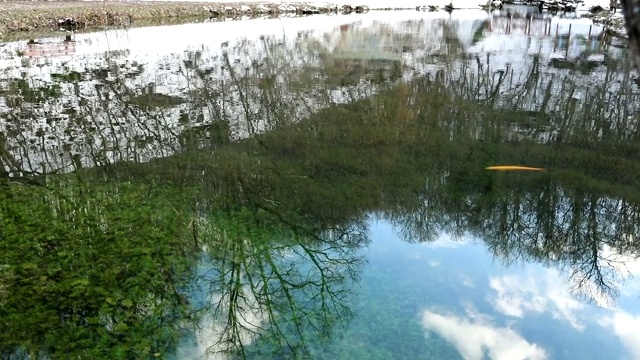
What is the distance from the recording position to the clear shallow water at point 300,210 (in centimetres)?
409

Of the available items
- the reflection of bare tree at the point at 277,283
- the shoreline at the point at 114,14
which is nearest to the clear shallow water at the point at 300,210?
the reflection of bare tree at the point at 277,283

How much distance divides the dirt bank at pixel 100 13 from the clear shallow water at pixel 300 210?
9.46 metres

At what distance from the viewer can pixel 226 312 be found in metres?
4.31

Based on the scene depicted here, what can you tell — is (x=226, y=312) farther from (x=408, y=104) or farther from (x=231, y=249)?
(x=408, y=104)

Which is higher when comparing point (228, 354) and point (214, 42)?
point (214, 42)

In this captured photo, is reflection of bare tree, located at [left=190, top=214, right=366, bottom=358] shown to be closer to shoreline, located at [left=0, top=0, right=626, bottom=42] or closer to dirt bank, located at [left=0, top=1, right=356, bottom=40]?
shoreline, located at [left=0, top=0, right=626, bottom=42]

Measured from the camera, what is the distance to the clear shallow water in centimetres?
409

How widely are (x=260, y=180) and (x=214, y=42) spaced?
40.8ft

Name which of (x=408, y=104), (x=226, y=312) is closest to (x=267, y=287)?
(x=226, y=312)

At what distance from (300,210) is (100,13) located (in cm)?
2089

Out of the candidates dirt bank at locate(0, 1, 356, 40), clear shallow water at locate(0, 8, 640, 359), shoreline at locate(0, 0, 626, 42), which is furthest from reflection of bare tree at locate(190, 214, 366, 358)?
dirt bank at locate(0, 1, 356, 40)

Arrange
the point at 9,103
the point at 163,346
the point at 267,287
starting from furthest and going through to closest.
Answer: the point at 9,103
the point at 267,287
the point at 163,346

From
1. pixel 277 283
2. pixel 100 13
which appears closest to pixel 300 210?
pixel 277 283

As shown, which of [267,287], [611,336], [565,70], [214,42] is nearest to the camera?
[611,336]
